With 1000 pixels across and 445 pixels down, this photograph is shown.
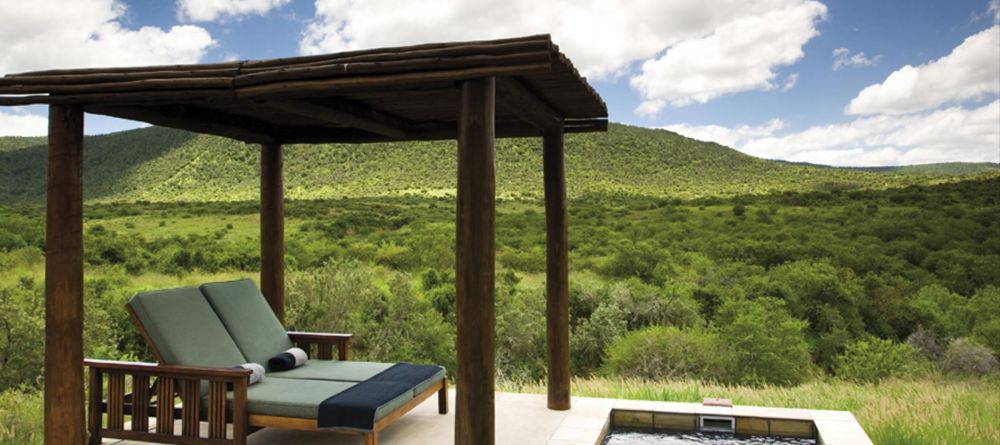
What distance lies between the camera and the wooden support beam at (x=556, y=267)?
629 centimetres

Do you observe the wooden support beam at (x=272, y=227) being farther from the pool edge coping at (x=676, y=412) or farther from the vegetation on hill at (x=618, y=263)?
the pool edge coping at (x=676, y=412)

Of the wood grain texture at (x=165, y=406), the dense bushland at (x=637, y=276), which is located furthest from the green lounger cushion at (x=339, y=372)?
the dense bushland at (x=637, y=276)

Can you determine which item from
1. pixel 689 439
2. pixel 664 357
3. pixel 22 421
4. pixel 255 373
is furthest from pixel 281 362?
pixel 664 357

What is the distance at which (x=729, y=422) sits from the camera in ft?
20.4

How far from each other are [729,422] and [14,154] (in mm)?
42986

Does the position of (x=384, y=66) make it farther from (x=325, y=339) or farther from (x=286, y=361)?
(x=325, y=339)

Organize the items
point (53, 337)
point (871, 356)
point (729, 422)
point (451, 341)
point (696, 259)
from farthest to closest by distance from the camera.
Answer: point (696, 259) < point (451, 341) < point (871, 356) < point (729, 422) < point (53, 337)

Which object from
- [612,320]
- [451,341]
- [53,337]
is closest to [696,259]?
[612,320]

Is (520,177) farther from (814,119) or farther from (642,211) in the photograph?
(814,119)

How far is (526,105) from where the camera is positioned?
519 centimetres

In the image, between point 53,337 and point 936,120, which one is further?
point 936,120

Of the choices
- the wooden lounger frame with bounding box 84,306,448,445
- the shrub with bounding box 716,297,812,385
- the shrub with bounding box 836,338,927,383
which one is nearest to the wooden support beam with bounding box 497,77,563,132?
the wooden lounger frame with bounding box 84,306,448,445

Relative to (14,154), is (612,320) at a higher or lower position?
lower

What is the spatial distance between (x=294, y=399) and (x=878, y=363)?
34.9 feet
